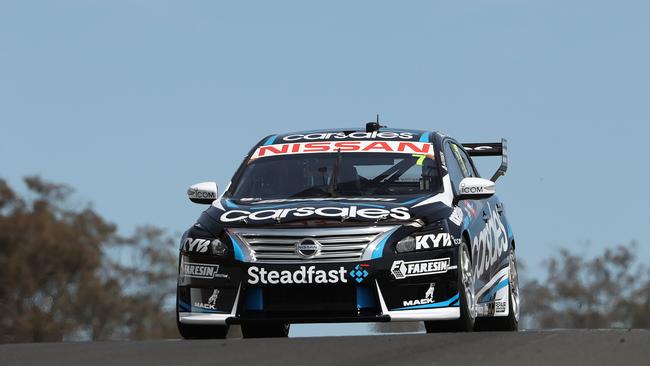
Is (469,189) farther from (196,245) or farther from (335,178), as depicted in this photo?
(196,245)

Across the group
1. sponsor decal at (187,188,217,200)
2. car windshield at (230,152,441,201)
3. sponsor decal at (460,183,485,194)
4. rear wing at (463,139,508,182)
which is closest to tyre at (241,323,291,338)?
car windshield at (230,152,441,201)

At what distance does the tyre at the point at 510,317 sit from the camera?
1356cm

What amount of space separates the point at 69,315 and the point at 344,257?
2343 inches

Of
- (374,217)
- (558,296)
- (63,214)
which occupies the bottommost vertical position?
(558,296)

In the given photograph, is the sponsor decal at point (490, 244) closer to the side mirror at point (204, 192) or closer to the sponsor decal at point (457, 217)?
the sponsor decal at point (457, 217)

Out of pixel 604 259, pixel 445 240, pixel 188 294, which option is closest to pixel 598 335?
pixel 445 240

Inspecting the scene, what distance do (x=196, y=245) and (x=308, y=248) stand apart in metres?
0.88

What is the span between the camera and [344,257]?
10961 millimetres

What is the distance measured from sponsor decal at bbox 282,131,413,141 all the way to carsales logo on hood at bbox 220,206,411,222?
1.79 metres

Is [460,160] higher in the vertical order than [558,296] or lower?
higher

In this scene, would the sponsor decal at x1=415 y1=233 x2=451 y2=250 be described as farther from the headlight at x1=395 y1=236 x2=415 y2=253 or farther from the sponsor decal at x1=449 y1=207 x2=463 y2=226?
the sponsor decal at x1=449 y1=207 x2=463 y2=226

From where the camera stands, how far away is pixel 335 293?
1090 centimetres

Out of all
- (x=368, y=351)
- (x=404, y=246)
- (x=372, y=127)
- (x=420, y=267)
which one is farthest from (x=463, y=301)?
(x=372, y=127)

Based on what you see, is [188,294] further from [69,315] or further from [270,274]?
[69,315]
